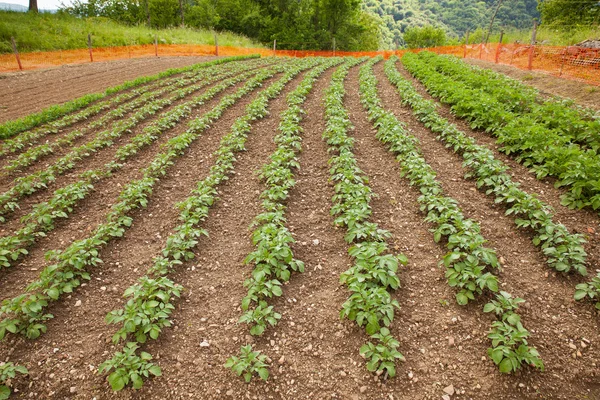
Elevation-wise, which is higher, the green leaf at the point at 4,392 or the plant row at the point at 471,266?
the plant row at the point at 471,266

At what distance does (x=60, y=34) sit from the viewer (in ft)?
79.4

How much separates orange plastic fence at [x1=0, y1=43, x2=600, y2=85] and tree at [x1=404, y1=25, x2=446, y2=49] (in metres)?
53.2

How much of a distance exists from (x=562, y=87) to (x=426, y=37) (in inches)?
2986

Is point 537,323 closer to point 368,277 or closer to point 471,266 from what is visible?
point 471,266

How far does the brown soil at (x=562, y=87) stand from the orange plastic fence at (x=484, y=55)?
408 mm

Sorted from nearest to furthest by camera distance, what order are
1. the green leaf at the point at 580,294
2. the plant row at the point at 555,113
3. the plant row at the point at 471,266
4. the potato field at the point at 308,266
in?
1. the plant row at the point at 471,266
2. the potato field at the point at 308,266
3. the green leaf at the point at 580,294
4. the plant row at the point at 555,113

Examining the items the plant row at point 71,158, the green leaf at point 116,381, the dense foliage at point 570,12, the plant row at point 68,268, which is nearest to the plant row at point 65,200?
the plant row at point 71,158

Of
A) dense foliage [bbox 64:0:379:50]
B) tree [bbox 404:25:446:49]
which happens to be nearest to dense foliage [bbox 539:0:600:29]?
dense foliage [bbox 64:0:379:50]

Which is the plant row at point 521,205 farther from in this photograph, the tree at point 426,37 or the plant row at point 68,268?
the tree at point 426,37

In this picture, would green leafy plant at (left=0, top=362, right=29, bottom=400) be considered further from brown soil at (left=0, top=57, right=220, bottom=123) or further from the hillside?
the hillside

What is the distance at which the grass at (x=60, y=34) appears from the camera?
21322 mm

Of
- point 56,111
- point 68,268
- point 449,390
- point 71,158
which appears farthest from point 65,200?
point 56,111

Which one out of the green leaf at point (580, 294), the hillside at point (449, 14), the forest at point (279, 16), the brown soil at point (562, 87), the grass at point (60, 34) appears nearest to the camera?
the green leaf at point (580, 294)

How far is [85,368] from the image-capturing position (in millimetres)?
3352
